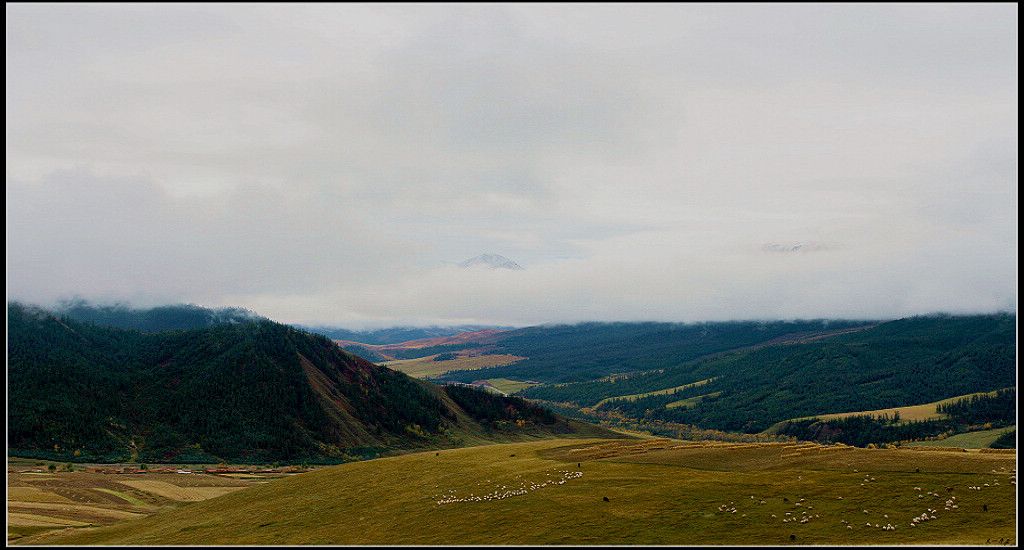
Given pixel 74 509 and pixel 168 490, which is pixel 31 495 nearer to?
pixel 74 509

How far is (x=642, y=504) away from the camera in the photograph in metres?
57.1

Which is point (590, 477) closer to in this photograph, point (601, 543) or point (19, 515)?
point (601, 543)

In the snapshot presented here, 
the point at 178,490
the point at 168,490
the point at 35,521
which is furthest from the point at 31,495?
the point at 178,490

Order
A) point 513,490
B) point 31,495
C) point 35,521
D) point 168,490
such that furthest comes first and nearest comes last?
point 168,490
point 31,495
point 35,521
point 513,490

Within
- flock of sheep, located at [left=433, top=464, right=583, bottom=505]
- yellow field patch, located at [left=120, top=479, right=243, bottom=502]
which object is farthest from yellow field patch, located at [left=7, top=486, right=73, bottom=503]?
flock of sheep, located at [left=433, top=464, right=583, bottom=505]

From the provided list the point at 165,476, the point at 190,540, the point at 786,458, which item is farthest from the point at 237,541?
the point at 165,476

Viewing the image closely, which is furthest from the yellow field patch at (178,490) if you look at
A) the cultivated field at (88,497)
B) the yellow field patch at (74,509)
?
the yellow field patch at (74,509)

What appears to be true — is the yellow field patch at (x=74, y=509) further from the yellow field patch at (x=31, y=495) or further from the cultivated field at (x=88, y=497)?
the yellow field patch at (x=31, y=495)

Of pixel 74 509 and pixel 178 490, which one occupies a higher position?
pixel 74 509

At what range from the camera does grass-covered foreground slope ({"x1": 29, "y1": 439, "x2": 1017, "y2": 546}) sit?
160 feet

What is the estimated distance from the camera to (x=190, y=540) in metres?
66.9

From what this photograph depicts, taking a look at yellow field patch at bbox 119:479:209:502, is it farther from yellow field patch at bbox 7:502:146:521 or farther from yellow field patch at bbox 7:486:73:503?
yellow field patch at bbox 7:502:146:521

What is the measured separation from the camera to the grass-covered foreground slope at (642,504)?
48625 mm

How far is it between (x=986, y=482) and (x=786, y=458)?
18.2 metres
